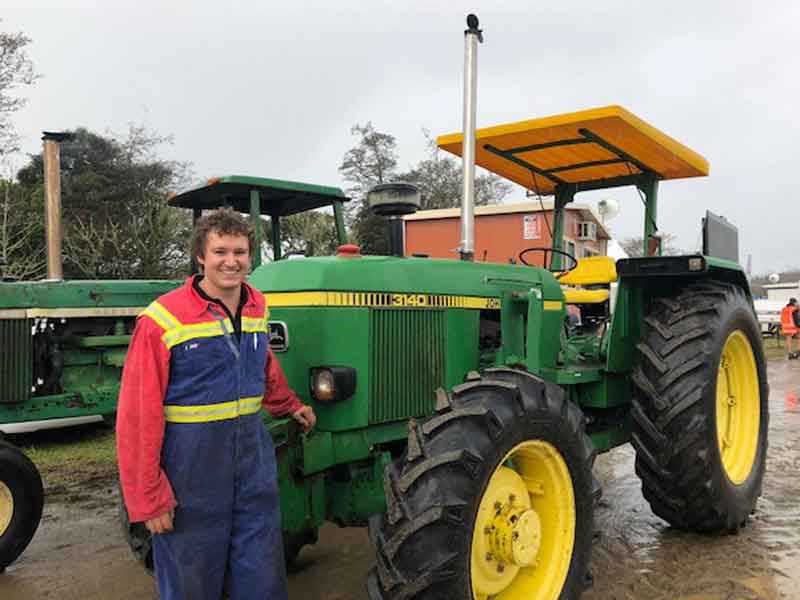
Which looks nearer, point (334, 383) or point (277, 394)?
point (277, 394)

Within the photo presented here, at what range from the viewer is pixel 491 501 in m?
2.62

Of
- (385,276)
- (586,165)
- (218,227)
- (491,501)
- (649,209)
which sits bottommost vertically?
(491,501)

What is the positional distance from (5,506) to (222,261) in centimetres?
261

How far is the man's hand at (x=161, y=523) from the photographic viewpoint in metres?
2.01

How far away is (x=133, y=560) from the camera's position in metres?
3.80

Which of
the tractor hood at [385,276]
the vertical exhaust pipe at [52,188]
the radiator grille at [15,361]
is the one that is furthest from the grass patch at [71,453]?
the tractor hood at [385,276]

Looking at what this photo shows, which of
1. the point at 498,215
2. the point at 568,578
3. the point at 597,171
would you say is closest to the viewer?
the point at 568,578

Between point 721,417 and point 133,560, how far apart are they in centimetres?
367

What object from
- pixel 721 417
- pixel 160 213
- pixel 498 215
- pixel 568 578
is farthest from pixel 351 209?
pixel 568 578

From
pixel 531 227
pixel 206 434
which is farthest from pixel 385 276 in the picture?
pixel 531 227

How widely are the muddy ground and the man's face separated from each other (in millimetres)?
1757

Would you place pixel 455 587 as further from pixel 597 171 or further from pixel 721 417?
pixel 597 171

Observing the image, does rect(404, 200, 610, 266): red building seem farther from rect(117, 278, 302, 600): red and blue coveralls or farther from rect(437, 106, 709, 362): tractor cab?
rect(117, 278, 302, 600): red and blue coveralls

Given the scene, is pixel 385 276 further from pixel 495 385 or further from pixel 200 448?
pixel 200 448
